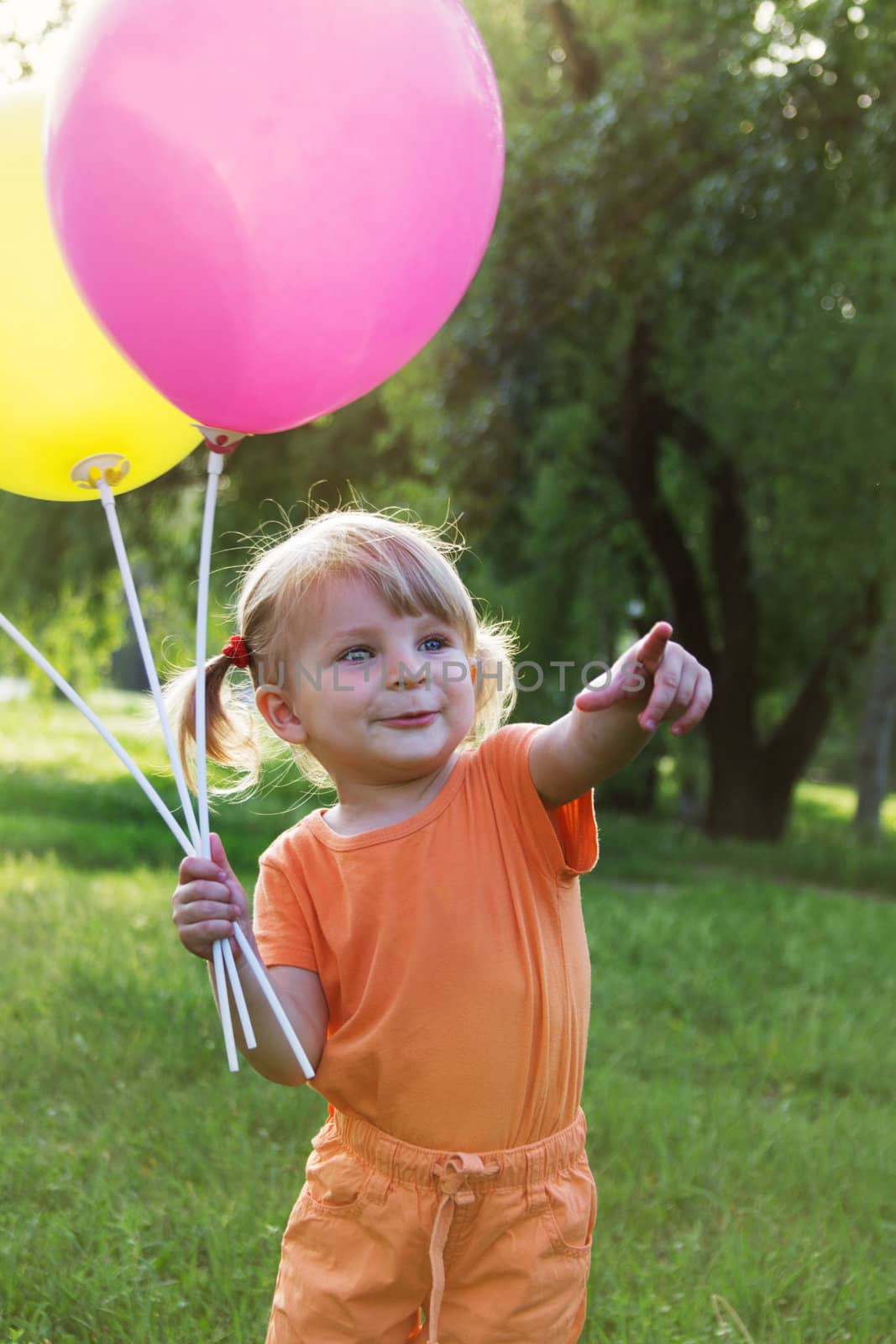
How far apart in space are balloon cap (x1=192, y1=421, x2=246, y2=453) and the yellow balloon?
0.47 feet

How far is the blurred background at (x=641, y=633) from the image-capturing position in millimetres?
2775

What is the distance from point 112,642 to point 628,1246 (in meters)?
9.93

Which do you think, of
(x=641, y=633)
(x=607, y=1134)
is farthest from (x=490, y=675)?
(x=641, y=633)

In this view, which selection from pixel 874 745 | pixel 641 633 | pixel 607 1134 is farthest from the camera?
pixel 874 745

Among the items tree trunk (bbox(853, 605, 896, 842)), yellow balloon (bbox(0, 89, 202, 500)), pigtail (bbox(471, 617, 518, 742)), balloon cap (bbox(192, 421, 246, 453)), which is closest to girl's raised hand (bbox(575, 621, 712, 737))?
pigtail (bbox(471, 617, 518, 742))

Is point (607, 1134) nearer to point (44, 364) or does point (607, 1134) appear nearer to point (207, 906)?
point (207, 906)

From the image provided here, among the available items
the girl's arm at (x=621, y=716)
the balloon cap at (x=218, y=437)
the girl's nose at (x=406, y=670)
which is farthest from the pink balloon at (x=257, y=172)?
the girl's arm at (x=621, y=716)

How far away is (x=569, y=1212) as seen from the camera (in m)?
1.77

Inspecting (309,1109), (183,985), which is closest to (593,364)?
(183,985)

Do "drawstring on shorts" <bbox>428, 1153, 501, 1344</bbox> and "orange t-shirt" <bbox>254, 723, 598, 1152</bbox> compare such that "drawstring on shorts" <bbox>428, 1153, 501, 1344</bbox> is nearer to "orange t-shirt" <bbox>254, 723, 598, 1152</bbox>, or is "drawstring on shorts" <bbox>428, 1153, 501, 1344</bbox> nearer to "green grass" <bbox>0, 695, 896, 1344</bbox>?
"orange t-shirt" <bbox>254, 723, 598, 1152</bbox>

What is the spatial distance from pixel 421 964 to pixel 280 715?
0.41 metres

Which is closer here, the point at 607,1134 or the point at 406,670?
the point at 406,670

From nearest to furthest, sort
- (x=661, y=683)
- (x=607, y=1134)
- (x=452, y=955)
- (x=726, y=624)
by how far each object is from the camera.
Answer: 1. (x=661, y=683)
2. (x=452, y=955)
3. (x=607, y=1134)
4. (x=726, y=624)

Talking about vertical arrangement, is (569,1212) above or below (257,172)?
below
